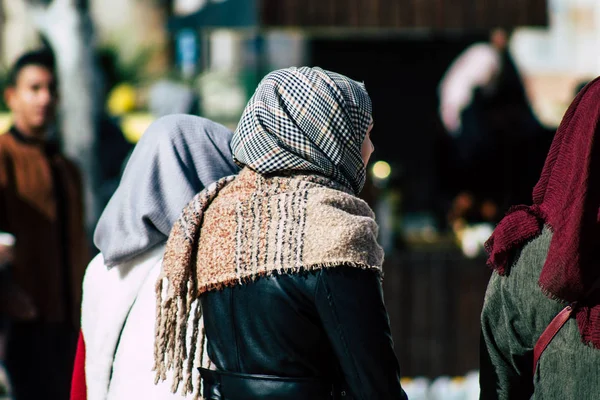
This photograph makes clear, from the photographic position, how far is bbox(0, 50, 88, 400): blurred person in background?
14.3 ft

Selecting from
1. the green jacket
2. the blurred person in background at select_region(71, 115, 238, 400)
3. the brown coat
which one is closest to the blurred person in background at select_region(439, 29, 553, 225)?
the brown coat

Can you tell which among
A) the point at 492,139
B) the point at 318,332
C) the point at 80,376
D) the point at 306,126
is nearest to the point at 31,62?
the point at 80,376

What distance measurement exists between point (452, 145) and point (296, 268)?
5.02 m

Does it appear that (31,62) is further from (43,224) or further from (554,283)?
(554,283)

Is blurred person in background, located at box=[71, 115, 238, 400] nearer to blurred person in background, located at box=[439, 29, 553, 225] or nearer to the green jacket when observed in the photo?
the green jacket

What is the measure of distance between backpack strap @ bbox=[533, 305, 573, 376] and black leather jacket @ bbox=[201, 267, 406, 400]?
1.17 feet

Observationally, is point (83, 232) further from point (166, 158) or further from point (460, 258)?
point (460, 258)

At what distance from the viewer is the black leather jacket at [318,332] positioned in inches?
89.5

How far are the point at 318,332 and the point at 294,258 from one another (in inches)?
6.9

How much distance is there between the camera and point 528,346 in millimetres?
2529

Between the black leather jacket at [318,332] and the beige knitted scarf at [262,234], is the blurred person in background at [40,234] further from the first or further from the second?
the black leather jacket at [318,332]

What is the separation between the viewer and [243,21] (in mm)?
5934

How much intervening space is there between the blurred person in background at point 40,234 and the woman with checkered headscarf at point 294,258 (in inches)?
78.6

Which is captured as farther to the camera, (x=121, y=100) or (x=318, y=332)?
(x=121, y=100)
